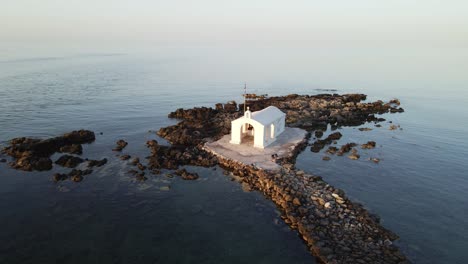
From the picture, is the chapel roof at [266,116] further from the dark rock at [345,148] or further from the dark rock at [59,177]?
the dark rock at [59,177]

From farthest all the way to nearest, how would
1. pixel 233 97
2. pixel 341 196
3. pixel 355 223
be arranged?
pixel 233 97, pixel 341 196, pixel 355 223

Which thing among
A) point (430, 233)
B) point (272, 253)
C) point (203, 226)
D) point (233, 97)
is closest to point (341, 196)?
point (430, 233)

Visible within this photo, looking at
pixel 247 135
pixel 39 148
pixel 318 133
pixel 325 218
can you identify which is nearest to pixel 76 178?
pixel 39 148

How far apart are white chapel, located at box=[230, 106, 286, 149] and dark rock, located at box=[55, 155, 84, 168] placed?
17155 millimetres

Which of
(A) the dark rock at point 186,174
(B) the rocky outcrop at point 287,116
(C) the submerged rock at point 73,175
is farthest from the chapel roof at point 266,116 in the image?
(C) the submerged rock at point 73,175

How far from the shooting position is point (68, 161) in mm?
33250

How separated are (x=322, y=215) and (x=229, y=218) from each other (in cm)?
710

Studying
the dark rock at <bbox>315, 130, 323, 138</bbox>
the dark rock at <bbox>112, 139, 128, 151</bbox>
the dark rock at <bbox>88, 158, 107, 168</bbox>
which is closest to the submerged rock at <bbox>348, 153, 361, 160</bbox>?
the dark rock at <bbox>315, 130, 323, 138</bbox>

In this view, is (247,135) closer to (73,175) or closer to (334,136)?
(334,136)

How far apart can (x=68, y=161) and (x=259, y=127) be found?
20.7 metres

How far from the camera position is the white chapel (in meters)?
34.9

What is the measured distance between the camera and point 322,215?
2370 cm

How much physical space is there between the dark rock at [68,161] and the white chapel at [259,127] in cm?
1715

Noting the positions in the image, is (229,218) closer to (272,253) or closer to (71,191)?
(272,253)
